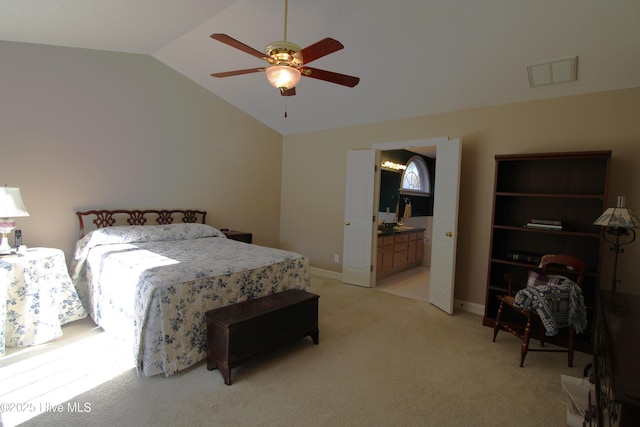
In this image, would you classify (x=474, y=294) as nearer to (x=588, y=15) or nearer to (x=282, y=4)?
(x=588, y=15)

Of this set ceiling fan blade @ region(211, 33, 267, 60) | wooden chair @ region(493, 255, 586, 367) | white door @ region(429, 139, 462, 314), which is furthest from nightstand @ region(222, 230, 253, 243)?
wooden chair @ region(493, 255, 586, 367)

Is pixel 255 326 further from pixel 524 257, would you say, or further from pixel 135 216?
pixel 524 257

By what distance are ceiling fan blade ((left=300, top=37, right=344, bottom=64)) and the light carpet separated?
2248 millimetres

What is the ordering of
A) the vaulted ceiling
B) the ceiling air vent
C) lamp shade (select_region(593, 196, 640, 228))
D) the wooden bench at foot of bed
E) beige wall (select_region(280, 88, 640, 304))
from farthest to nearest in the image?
beige wall (select_region(280, 88, 640, 304)) < the ceiling air vent < the vaulted ceiling < lamp shade (select_region(593, 196, 640, 228)) < the wooden bench at foot of bed

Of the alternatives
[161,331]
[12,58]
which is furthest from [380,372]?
[12,58]

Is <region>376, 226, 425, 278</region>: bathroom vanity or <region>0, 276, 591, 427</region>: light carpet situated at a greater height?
<region>376, 226, 425, 278</region>: bathroom vanity

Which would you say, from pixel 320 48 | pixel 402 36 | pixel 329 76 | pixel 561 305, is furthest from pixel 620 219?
pixel 320 48

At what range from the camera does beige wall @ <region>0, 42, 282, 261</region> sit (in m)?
3.22

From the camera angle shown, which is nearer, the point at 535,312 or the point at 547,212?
the point at 535,312

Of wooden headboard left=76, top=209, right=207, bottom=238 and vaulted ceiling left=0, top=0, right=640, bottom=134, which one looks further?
wooden headboard left=76, top=209, right=207, bottom=238

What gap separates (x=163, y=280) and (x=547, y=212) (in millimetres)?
3635

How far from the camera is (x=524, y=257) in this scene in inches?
127

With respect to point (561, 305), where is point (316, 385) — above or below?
below

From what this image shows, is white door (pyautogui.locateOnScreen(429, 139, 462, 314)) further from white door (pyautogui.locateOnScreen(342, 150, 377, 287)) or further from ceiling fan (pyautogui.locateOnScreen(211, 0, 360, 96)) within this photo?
ceiling fan (pyautogui.locateOnScreen(211, 0, 360, 96))
